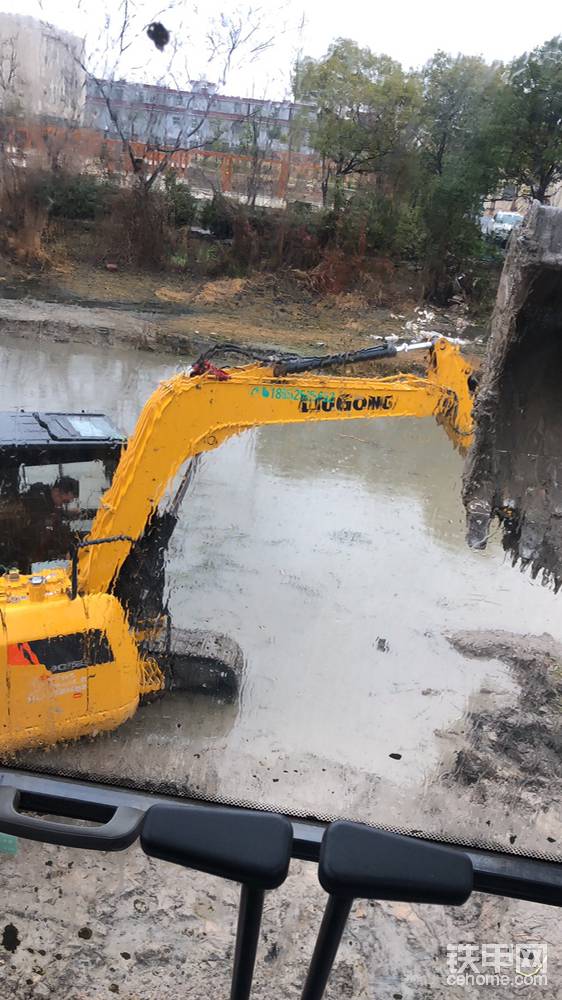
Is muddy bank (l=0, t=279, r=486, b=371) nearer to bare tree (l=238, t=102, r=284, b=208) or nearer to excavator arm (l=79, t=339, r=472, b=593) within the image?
bare tree (l=238, t=102, r=284, b=208)

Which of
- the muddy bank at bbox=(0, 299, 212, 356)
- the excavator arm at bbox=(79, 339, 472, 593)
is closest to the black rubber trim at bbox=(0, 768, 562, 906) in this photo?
the excavator arm at bbox=(79, 339, 472, 593)

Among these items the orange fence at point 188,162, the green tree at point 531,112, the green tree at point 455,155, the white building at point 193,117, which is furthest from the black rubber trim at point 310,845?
the orange fence at point 188,162

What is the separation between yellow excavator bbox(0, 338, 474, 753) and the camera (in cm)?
214

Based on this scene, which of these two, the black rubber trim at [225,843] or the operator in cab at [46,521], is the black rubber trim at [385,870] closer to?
the black rubber trim at [225,843]

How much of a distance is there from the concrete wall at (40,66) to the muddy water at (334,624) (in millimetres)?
1493

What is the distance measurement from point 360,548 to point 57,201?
407 cm

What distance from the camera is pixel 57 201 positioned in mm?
6059

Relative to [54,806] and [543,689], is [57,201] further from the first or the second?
[54,806]

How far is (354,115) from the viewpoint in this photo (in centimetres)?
551

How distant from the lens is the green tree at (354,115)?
4008 mm

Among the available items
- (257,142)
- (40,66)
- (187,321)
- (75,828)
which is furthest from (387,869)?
(187,321)

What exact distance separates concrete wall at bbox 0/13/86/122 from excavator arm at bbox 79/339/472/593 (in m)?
1.07

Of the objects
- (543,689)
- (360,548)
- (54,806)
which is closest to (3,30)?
(54,806)

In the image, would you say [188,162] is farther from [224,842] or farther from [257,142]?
[224,842]
